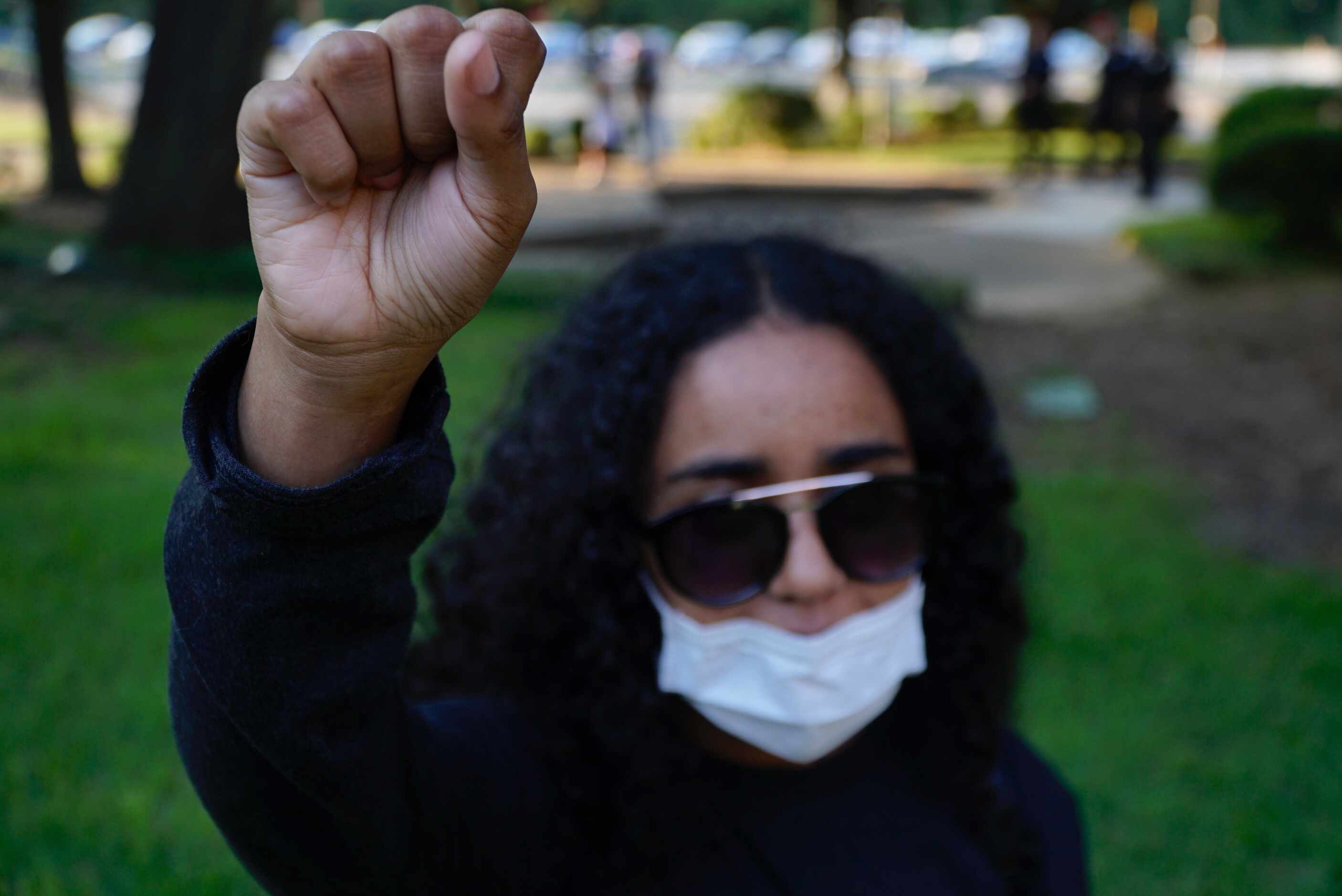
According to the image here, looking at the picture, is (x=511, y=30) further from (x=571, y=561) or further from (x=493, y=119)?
(x=571, y=561)

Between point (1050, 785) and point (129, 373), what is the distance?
234 inches

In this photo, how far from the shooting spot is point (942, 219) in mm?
13906

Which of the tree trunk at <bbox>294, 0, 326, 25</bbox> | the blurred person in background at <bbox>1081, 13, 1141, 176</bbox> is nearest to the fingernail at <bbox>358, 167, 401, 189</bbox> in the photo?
the blurred person in background at <bbox>1081, 13, 1141, 176</bbox>

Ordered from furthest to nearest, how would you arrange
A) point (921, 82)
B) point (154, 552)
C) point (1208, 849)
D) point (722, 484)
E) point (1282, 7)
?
point (1282, 7) < point (921, 82) < point (154, 552) < point (1208, 849) < point (722, 484)

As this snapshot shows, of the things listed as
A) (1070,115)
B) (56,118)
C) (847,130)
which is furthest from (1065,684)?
(1070,115)

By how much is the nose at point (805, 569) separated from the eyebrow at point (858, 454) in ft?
0.26

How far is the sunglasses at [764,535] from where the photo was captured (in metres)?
1.62

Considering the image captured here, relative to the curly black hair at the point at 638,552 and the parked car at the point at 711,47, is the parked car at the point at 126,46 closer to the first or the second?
the parked car at the point at 711,47

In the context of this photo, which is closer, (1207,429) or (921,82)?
(1207,429)

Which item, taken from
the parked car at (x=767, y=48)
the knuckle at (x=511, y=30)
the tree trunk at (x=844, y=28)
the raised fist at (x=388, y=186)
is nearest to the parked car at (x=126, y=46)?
the parked car at (x=767, y=48)

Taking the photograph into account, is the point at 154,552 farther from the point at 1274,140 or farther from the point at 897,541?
the point at 1274,140

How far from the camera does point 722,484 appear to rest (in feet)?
5.41

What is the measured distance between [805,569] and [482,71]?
928 millimetres

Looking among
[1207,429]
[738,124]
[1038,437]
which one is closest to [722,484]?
[1038,437]
